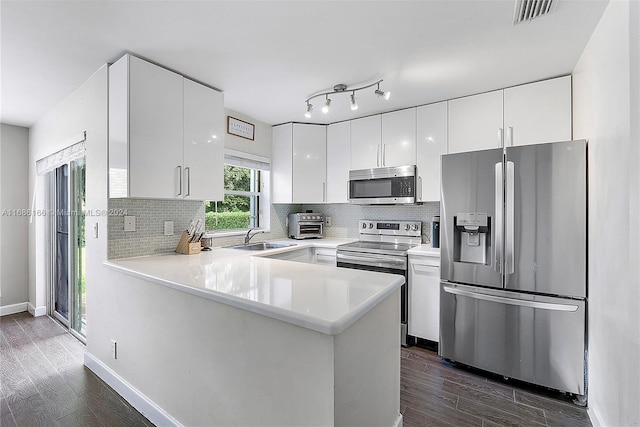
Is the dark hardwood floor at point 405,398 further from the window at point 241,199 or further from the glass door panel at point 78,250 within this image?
the window at point 241,199

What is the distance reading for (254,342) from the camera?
1256mm

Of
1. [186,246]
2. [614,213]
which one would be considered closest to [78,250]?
[186,246]

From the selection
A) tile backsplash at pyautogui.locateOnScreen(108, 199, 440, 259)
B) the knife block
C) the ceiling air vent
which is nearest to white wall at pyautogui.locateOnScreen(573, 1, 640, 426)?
the ceiling air vent

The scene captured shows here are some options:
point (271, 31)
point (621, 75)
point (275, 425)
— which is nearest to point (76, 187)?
point (271, 31)

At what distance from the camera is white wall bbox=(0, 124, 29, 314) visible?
3457mm

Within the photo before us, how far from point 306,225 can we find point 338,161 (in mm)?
919

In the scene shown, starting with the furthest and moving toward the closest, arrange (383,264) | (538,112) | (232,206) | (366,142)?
(232,206)
(366,142)
(383,264)
(538,112)

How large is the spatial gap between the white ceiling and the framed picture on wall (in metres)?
0.51

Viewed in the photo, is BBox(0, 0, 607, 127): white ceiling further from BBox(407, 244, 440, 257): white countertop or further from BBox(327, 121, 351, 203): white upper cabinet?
BBox(407, 244, 440, 257): white countertop

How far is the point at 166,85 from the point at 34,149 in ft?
8.61

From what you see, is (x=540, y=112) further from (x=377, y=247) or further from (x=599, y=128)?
(x=377, y=247)

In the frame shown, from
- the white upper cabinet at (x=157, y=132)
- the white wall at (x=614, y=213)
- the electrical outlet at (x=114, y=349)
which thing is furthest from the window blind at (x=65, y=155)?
the white wall at (x=614, y=213)

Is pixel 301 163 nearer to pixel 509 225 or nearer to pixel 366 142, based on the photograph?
pixel 366 142

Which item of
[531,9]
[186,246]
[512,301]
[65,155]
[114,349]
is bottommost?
[114,349]
